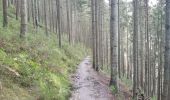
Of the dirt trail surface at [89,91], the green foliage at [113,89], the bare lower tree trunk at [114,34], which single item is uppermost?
the bare lower tree trunk at [114,34]

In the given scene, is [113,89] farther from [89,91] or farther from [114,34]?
[114,34]

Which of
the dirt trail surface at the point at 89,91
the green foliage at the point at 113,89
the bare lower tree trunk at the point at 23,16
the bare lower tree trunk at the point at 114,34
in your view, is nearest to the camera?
the dirt trail surface at the point at 89,91

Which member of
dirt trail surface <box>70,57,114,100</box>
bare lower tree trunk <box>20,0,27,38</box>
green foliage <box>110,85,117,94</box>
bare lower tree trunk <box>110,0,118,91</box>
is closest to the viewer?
dirt trail surface <box>70,57,114,100</box>

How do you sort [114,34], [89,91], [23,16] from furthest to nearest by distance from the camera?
[23,16] < [114,34] < [89,91]

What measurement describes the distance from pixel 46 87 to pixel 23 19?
5.60 meters

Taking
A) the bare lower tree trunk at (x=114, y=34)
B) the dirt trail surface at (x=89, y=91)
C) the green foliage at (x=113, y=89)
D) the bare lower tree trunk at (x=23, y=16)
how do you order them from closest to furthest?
the dirt trail surface at (x=89, y=91) < the bare lower tree trunk at (x=114, y=34) < the green foliage at (x=113, y=89) < the bare lower tree trunk at (x=23, y=16)

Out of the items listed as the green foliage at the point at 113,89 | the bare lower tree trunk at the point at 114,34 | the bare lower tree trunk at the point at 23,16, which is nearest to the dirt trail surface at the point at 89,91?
the green foliage at the point at 113,89

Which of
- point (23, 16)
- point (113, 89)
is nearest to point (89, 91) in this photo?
point (113, 89)

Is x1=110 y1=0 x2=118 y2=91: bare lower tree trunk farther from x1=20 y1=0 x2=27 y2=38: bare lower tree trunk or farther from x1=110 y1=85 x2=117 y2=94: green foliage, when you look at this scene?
x1=20 y1=0 x2=27 y2=38: bare lower tree trunk

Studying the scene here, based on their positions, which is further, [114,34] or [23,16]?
[23,16]

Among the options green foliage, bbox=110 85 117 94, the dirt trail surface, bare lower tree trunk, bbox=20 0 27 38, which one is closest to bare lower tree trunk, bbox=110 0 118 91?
green foliage, bbox=110 85 117 94

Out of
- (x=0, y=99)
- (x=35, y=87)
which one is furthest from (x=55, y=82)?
(x=0, y=99)

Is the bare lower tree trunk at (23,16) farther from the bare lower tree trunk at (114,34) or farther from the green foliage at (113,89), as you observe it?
the green foliage at (113,89)

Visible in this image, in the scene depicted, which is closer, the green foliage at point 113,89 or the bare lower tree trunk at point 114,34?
the bare lower tree trunk at point 114,34
